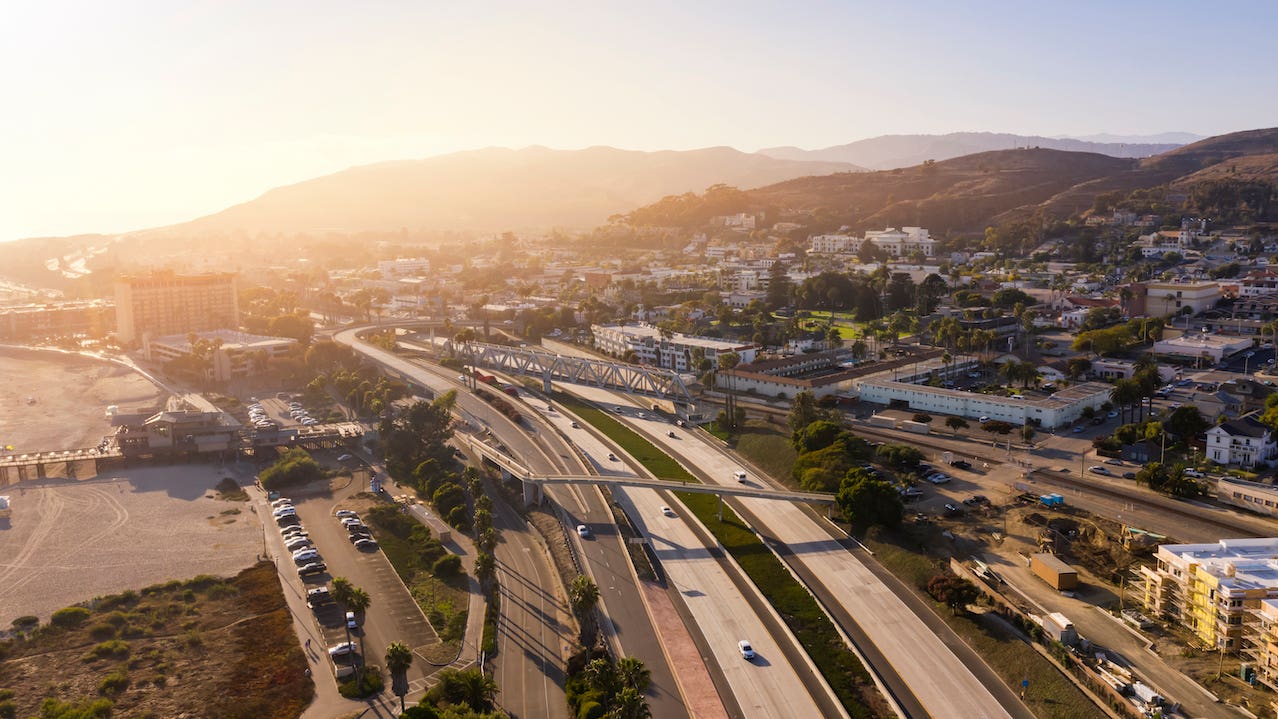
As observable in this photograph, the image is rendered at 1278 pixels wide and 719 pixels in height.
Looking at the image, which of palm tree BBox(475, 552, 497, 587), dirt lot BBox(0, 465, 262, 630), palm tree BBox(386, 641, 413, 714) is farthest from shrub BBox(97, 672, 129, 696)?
palm tree BBox(475, 552, 497, 587)

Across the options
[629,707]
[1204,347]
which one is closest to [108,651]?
[629,707]

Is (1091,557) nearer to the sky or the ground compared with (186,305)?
nearer to the ground

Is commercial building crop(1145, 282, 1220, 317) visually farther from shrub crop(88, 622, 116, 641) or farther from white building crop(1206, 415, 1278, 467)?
shrub crop(88, 622, 116, 641)

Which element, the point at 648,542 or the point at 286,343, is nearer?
the point at 648,542

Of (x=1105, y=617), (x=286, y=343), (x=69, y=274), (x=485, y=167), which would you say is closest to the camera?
(x=1105, y=617)

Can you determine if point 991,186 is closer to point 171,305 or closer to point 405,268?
point 405,268

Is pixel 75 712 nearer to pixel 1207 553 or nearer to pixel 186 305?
pixel 1207 553

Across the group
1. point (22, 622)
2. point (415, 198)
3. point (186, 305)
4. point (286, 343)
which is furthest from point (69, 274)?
point (22, 622)
